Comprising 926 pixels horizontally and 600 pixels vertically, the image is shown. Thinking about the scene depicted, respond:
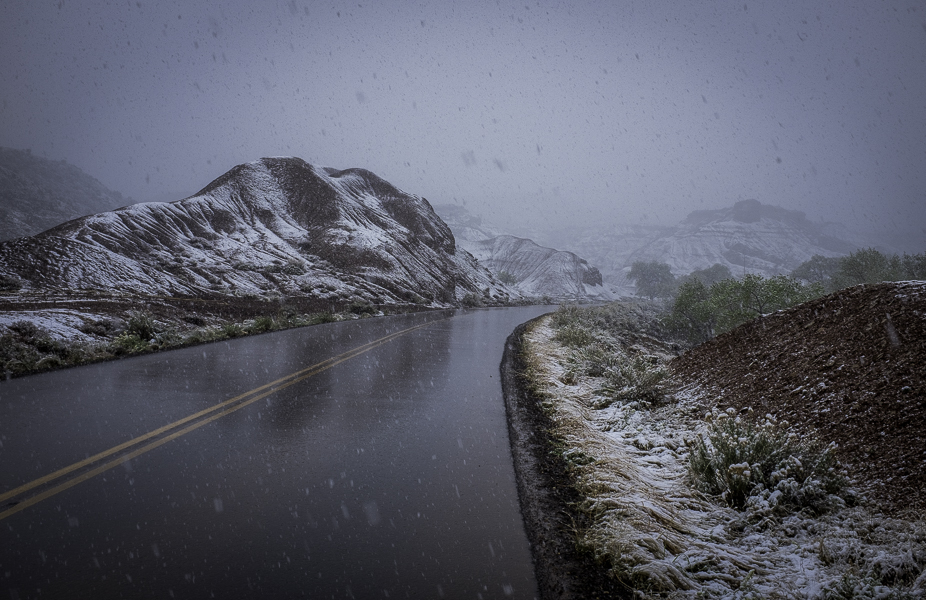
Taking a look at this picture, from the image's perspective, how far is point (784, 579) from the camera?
275 cm

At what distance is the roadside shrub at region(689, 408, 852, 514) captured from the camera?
3551mm

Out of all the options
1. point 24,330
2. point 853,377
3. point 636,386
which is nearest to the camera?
point 853,377

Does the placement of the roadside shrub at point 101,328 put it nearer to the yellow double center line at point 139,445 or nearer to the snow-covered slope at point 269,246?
the yellow double center line at point 139,445

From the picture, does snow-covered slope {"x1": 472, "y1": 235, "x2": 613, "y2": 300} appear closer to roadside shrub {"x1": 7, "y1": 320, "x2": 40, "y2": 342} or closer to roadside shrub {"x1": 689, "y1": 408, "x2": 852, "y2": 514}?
roadside shrub {"x1": 7, "y1": 320, "x2": 40, "y2": 342}

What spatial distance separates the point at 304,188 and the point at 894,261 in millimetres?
70826

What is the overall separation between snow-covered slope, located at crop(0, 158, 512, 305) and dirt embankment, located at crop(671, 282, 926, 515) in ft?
114

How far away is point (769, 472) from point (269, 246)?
5212 cm

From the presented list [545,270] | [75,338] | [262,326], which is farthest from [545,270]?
[75,338]

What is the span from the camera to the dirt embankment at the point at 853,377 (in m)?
3.67

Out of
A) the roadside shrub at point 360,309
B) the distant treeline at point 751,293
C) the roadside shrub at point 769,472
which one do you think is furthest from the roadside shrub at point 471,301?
the roadside shrub at point 769,472

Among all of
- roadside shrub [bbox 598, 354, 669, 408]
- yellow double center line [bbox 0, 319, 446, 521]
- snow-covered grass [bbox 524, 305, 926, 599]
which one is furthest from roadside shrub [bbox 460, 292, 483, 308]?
snow-covered grass [bbox 524, 305, 926, 599]

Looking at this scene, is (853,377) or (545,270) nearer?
(853,377)

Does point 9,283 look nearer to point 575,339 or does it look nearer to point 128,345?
point 128,345

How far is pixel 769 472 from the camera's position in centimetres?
400
